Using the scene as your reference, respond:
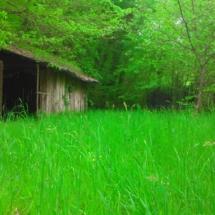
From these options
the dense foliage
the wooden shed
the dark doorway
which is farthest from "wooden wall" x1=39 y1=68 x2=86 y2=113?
the dense foliage

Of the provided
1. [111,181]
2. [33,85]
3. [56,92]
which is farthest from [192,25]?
[111,181]

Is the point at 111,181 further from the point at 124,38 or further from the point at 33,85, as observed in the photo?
the point at 124,38

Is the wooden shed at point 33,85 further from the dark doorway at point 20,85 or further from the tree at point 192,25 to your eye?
the tree at point 192,25

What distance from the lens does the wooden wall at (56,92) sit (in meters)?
11.9

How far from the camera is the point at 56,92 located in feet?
42.7

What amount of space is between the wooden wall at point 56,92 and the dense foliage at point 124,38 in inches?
40.7

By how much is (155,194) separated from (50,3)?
6.58 metres

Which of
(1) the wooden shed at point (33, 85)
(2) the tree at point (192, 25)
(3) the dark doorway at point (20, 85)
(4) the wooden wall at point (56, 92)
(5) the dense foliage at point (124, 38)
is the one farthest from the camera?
(3) the dark doorway at point (20, 85)

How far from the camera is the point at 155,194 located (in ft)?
Answer: 5.64

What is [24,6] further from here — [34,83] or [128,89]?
[128,89]

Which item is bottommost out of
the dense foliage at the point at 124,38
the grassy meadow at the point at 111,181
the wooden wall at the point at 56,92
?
A: the grassy meadow at the point at 111,181

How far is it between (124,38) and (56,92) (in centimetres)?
1042

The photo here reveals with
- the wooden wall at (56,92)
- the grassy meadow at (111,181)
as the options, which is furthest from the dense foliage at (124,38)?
the grassy meadow at (111,181)

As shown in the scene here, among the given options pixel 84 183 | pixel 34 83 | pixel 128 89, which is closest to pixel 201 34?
pixel 34 83
